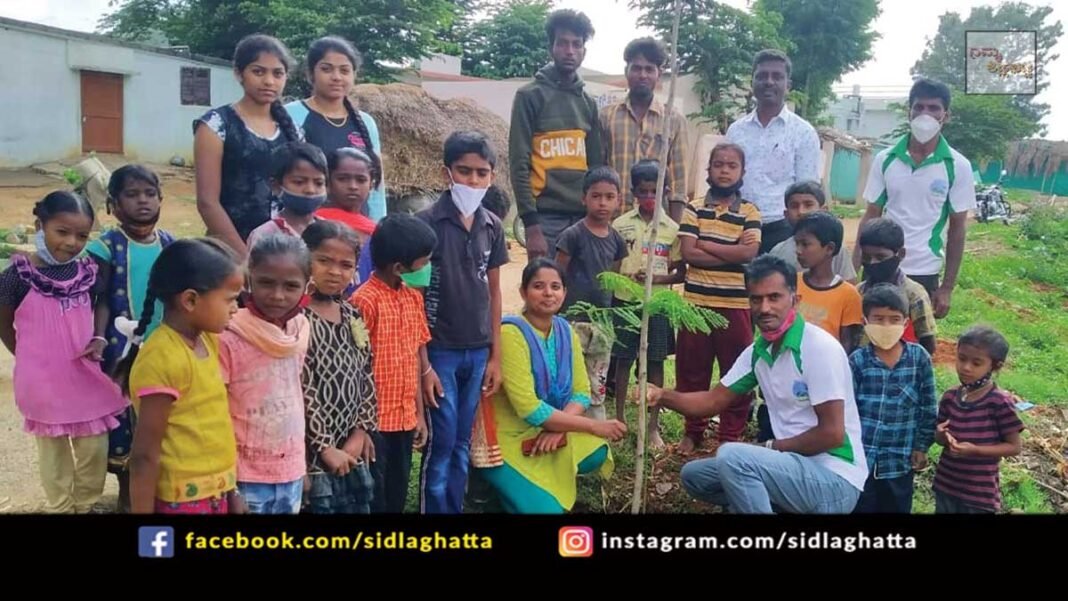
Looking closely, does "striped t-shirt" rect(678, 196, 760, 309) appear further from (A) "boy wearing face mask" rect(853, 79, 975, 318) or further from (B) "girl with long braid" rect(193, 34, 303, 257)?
(B) "girl with long braid" rect(193, 34, 303, 257)

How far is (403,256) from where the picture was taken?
2.90 m

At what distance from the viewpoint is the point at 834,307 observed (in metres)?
3.44

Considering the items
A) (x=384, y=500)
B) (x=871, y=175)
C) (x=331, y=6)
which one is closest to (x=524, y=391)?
(x=384, y=500)

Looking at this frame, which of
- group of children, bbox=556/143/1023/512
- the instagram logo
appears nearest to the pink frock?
the instagram logo

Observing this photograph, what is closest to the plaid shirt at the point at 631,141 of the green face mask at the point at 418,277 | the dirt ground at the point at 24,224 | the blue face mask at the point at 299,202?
the green face mask at the point at 418,277

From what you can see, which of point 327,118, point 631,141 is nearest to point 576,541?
point 327,118

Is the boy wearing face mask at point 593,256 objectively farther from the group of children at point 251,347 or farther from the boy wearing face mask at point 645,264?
the group of children at point 251,347

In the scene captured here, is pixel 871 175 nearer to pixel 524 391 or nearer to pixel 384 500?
pixel 524 391

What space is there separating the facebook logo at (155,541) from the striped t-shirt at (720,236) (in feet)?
8.91

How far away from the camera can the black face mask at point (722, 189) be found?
13.3ft

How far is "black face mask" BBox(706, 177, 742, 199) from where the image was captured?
404cm

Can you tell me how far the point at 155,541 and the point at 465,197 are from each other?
1677 mm

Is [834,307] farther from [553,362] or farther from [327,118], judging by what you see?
[327,118]

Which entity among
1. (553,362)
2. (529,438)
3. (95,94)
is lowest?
(529,438)
